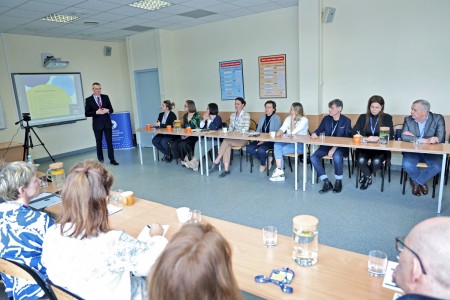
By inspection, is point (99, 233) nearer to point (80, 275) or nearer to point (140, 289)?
point (80, 275)

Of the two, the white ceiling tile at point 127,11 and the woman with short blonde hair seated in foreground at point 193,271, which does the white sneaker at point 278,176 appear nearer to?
the white ceiling tile at point 127,11

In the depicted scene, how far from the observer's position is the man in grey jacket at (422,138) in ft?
12.1

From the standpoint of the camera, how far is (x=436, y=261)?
80 cm

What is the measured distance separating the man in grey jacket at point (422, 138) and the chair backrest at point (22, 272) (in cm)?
390

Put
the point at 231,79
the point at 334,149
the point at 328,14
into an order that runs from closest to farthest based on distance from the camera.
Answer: the point at 334,149, the point at 328,14, the point at 231,79

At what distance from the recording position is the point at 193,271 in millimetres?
770

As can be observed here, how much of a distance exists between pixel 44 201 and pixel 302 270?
6.75 ft

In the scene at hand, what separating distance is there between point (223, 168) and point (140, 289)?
4.26 metres

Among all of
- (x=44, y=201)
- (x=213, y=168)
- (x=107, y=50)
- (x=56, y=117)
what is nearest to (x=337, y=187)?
(x=213, y=168)

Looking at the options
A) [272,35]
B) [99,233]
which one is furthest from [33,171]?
[272,35]

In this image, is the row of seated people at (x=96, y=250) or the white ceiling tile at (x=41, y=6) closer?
the row of seated people at (x=96, y=250)

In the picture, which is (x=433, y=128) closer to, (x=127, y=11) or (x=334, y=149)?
(x=334, y=149)

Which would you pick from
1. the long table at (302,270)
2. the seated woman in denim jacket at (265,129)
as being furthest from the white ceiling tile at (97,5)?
the long table at (302,270)

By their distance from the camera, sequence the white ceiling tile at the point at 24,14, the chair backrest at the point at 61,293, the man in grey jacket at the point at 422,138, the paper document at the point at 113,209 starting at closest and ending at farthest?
the chair backrest at the point at 61,293 → the paper document at the point at 113,209 → the man in grey jacket at the point at 422,138 → the white ceiling tile at the point at 24,14
